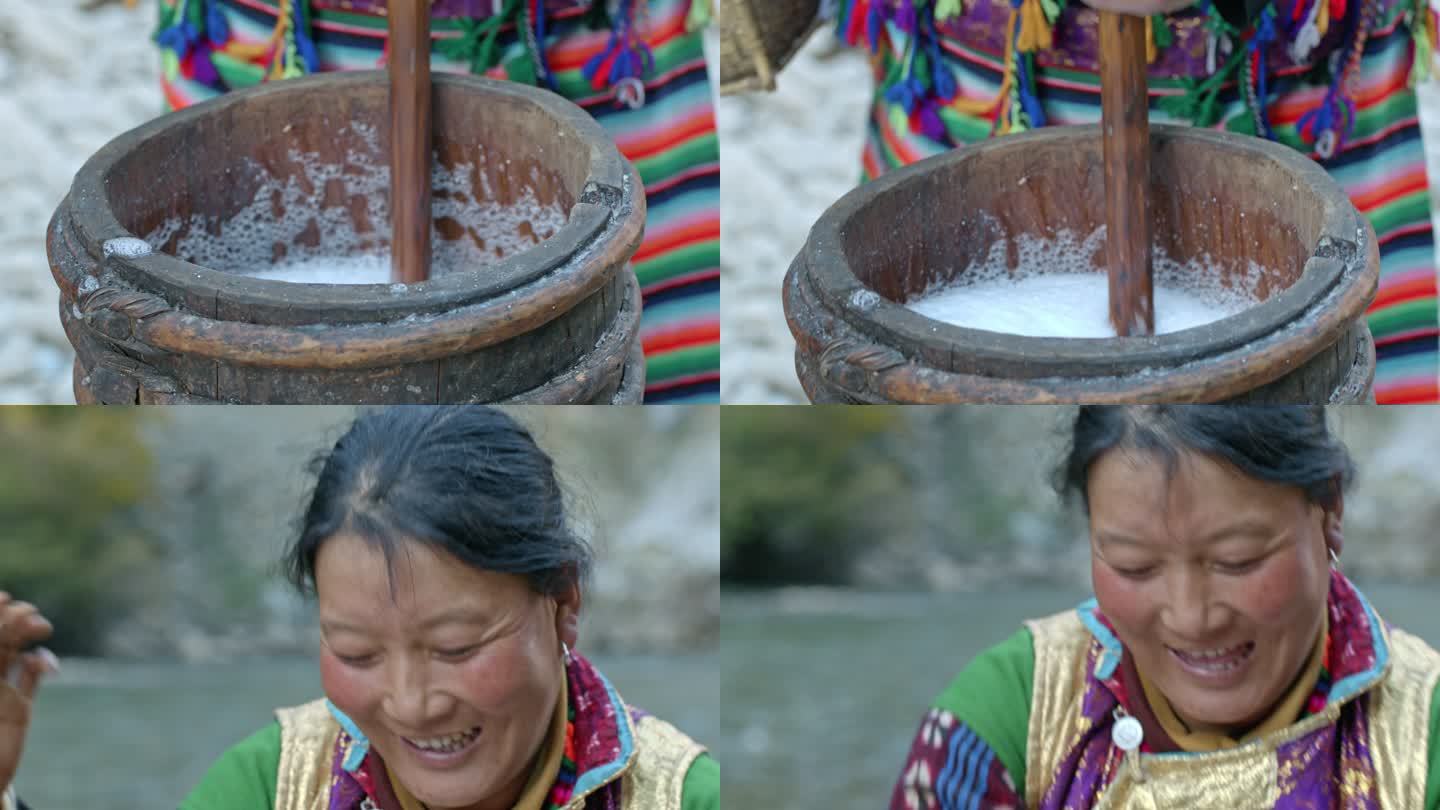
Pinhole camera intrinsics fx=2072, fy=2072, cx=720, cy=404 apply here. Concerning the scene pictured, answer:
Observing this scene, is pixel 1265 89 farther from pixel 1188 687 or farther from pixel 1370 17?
pixel 1188 687

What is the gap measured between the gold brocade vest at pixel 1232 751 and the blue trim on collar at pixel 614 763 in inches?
14.9

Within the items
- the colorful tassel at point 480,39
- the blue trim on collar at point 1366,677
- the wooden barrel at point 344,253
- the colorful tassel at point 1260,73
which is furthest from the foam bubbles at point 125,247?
the colorful tassel at point 1260,73

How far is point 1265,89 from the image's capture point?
248cm

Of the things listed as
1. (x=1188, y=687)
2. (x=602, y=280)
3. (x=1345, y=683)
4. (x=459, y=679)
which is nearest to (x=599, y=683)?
→ (x=459, y=679)

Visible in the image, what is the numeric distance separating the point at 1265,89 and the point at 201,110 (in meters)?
1.24

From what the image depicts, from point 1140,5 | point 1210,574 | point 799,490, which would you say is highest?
point 1140,5

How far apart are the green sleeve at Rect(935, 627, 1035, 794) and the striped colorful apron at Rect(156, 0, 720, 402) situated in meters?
0.94

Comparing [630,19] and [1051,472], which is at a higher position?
[630,19]

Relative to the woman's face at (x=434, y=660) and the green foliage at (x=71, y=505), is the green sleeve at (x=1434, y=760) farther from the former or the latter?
the green foliage at (x=71, y=505)

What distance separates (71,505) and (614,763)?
4.25 ft

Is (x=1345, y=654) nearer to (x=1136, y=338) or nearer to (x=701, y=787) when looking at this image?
(x=1136, y=338)

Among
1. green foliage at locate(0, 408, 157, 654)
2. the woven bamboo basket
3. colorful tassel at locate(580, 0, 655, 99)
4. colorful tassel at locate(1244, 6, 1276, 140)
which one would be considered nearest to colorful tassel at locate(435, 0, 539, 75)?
colorful tassel at locate(580, 0, 655, 99)

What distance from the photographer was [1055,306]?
6.89ft

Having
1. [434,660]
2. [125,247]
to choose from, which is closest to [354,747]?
[434,660]
